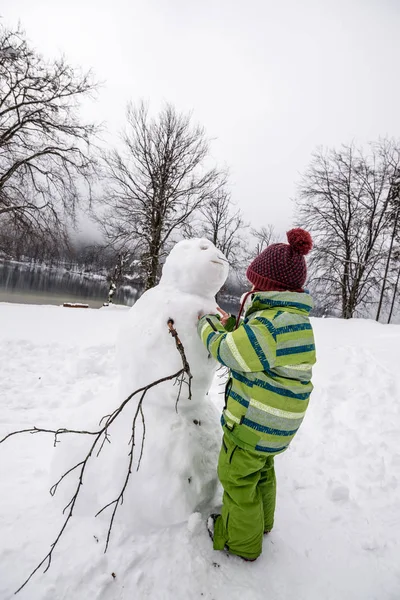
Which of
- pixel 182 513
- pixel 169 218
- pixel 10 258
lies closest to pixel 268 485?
pixel 182 513

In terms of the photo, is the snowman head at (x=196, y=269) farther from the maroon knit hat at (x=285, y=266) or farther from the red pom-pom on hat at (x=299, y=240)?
the red pom-pom on hat at (x=299, y=240)

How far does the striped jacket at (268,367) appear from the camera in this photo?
1.62 meters

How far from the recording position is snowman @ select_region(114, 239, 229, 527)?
182 centimetres

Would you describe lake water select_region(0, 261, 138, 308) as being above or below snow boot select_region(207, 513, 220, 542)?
below

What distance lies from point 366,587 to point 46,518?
2.06 metres

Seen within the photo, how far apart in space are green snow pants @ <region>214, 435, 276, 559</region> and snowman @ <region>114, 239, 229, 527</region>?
0.23 metres

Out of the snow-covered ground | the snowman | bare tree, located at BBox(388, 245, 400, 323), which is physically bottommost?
the snow-covered ground

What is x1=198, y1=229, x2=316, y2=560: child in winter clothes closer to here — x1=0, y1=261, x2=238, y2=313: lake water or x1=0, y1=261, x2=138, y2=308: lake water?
x1=0, y1=261, x2=238, y2=313: lake water

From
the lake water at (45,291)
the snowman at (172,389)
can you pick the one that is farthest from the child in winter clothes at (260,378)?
the lake water at (45,291)

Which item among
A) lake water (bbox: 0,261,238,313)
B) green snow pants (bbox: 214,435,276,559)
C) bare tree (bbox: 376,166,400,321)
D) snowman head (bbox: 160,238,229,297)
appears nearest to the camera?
green snow pants (bbox: 214,435,276,559)

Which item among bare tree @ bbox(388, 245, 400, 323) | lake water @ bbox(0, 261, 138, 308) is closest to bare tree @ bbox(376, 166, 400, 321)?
bare tree @ bbox(388, 245, 400, 323)

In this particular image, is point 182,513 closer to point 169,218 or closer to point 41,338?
point 41,338

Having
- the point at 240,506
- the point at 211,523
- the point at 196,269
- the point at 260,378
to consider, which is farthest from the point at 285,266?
the point at 211,523

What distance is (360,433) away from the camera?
325cm
